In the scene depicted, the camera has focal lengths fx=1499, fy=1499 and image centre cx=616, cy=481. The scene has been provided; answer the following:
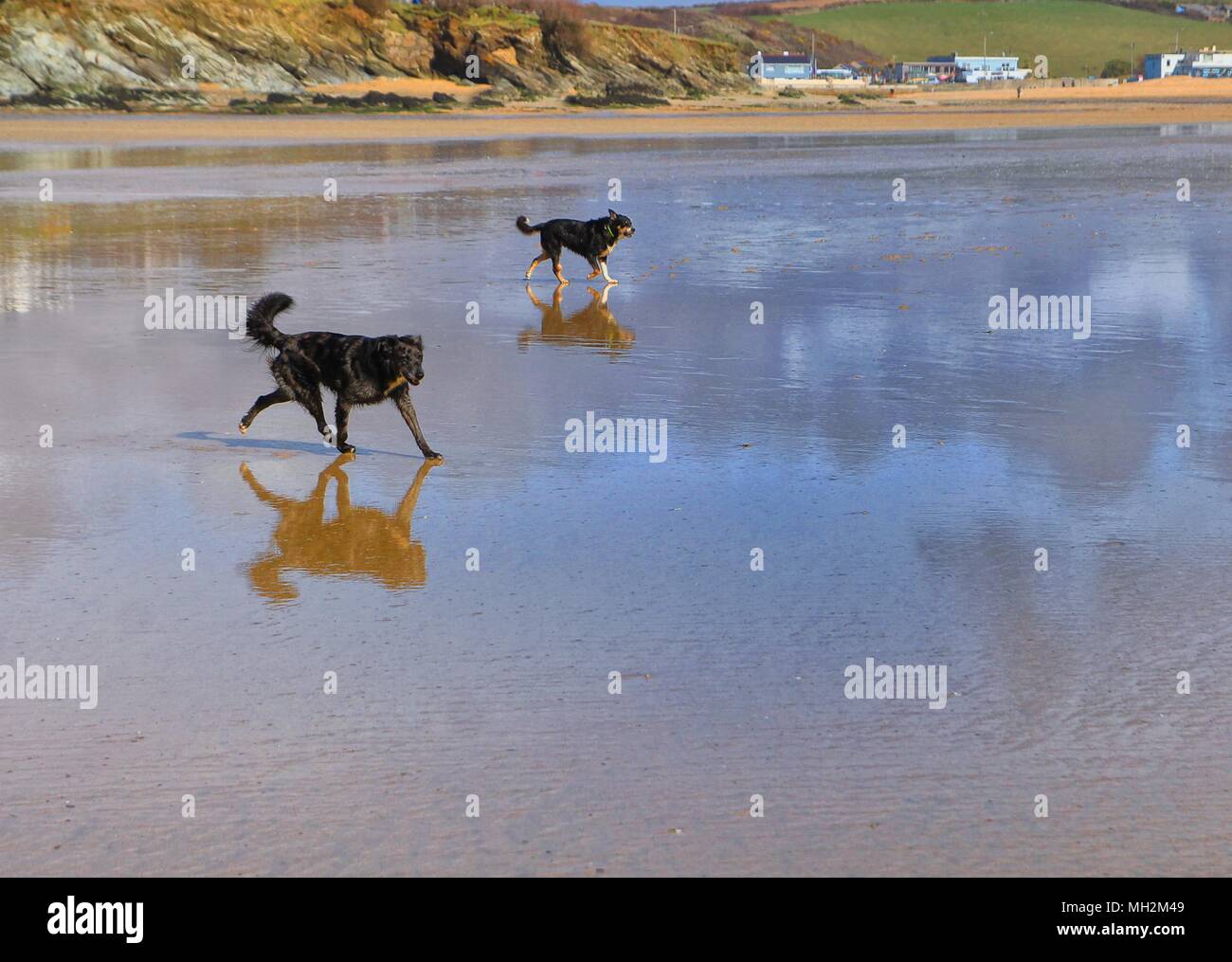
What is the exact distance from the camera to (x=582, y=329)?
44.1ft

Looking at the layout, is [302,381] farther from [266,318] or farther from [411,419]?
[411,419]

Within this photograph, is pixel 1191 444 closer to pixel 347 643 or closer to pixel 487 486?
pixel 487 486

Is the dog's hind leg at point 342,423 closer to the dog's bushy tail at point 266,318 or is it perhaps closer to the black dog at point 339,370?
the black dog at point 339,370

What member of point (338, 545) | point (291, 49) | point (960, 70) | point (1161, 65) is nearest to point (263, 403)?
point (338, 545)

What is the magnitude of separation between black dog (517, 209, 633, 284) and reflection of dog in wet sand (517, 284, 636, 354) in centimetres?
108

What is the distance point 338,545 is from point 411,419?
5.53ft

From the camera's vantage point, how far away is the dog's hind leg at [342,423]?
9.16 meters

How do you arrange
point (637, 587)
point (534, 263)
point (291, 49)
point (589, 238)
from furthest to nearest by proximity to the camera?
point (291, 49), point (534, 263), point (589, 238), point (637, 587)

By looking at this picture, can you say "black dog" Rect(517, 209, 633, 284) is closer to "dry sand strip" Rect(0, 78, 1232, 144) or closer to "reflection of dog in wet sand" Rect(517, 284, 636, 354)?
"reflection of dog in wet sand" Rect(517, 284, 636, 354)

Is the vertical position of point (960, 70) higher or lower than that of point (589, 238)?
higher

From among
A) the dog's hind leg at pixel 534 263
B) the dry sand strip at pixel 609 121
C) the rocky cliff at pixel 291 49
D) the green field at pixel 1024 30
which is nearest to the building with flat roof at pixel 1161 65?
the green field at pixel 1024 30

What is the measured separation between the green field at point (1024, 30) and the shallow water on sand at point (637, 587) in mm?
171182
